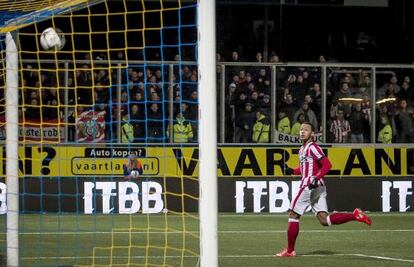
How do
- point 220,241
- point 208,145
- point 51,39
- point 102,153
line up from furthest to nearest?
point 102,153 → point 51,39 → point 220,241 → point 208,145

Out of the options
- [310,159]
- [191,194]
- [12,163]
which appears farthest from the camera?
[191,194]

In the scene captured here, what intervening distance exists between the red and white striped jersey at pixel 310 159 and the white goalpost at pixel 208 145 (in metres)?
6.73

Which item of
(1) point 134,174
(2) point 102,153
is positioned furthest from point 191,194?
(2) point 102,153

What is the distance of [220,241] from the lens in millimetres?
15695

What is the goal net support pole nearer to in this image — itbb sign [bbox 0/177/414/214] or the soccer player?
the soccer player

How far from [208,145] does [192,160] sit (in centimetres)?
1476

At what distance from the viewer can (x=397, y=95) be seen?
2517 cm

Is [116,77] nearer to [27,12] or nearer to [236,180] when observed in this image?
[236,180]

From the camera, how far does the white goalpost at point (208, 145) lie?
764 cm

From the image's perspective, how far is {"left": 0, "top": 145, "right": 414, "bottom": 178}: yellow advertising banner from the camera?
22.0 metres

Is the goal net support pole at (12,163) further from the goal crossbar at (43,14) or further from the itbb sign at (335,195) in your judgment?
the itbb sign at (335,195)

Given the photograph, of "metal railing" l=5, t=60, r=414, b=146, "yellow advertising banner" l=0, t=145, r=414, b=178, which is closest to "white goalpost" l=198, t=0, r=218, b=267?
"yellow advertising banner" l=0, t=145, r=414, b=178

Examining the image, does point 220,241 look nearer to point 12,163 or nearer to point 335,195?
point 12,163

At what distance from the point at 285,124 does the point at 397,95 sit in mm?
3094
